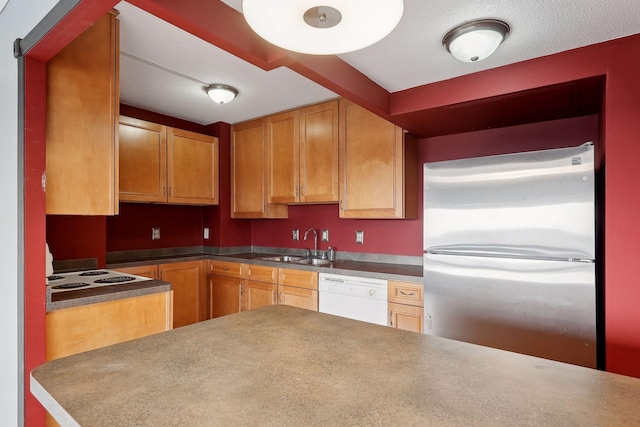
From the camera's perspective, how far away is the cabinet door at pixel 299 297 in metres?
2.95

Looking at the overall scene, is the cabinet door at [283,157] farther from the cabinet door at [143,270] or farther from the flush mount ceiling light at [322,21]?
the flush mount ceiling light at [322,21]

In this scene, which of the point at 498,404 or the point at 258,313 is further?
the point at 258,313

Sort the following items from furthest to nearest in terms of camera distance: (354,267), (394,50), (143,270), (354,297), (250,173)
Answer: (250,173)
(143,270)
(354,267)
(354,297)
(394,50)

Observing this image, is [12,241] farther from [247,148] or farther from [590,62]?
[590,62]

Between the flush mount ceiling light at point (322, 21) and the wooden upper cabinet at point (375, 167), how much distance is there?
1.96m

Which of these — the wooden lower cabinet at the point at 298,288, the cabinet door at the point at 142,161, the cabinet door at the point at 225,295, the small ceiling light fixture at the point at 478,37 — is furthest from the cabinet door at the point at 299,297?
the small ceiling light fixture at the point at 478,37

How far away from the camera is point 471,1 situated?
1.50m

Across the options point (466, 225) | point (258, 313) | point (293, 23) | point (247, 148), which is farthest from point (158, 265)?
point (293, 23)

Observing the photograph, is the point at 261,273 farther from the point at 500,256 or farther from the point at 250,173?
the point at 500,256

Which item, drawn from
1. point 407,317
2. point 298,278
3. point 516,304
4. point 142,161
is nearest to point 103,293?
point 298,278

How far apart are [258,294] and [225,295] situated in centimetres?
47

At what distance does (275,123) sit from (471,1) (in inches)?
94.2

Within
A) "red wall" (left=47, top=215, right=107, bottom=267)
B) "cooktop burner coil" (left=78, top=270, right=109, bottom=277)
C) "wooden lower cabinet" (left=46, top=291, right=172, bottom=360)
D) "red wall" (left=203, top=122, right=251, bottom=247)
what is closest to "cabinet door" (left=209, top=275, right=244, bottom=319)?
"red wall" (left=203, top=122, right=251, bottom=247)

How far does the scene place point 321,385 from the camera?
77cm
